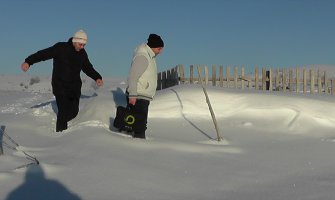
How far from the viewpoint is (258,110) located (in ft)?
25.6

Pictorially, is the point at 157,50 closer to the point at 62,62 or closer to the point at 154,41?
the point at 154,41

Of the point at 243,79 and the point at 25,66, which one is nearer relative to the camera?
the point at 25,66

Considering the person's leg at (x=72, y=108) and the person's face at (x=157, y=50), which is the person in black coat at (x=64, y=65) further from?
the person's face at (x=157, y=50)

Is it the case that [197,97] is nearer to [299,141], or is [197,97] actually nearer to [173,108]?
[173,108]

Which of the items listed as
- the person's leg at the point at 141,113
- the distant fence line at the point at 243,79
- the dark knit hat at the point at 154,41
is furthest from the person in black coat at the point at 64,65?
the distant fence line at the point at 243,79

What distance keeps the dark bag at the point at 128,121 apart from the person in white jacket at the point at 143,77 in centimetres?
4

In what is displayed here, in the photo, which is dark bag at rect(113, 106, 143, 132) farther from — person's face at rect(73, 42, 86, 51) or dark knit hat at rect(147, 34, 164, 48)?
person's face at rect(73, 42, 86, 51)

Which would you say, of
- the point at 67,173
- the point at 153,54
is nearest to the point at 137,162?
the point at 67,173

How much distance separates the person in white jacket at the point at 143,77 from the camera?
5.64 meters

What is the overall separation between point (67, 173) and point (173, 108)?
4.34m

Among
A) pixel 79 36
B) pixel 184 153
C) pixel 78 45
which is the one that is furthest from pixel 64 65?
pixel 184 153

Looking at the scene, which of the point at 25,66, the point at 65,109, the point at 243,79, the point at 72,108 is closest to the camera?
the point at 25,66

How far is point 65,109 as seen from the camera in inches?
256

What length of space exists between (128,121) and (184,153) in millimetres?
1091
